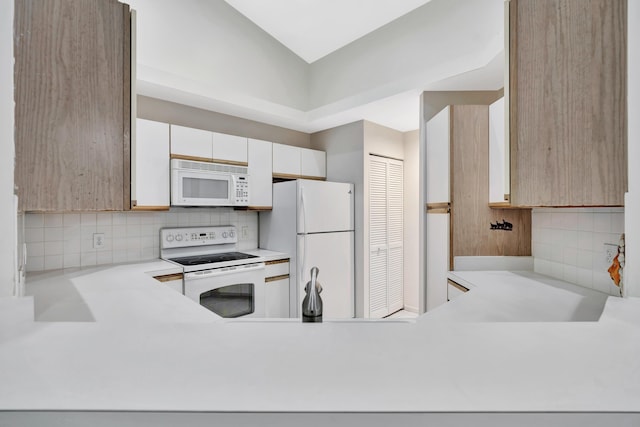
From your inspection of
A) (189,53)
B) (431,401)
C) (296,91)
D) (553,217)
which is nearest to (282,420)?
(431,401)

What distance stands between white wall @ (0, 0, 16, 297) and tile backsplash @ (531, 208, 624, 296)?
2148 millimetres

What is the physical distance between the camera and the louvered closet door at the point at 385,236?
3.35 meters

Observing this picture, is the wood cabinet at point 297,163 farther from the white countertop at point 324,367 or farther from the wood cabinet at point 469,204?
the white countertop at point 324,367

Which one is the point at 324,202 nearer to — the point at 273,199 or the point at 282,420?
the point at 273,199

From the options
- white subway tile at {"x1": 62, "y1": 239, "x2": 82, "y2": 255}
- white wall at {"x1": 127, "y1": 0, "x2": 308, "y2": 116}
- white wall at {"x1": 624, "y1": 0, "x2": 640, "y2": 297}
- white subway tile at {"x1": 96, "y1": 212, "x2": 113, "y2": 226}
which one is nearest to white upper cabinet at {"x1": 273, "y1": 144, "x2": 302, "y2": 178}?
white wall at {"x1": 127, "y1": 0, "x2": 308, "y2": 116}

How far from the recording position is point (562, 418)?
40 centimetres

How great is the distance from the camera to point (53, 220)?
87.5 inches

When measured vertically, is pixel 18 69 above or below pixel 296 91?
below

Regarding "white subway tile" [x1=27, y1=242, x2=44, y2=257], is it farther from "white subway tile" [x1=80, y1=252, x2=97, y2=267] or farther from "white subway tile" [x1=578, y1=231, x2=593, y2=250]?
"white subway tile" [x1=578, y1=231, x2=593, y2=250]

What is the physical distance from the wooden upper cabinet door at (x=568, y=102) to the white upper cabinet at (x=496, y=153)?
2.75ft

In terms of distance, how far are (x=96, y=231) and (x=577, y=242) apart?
3165 mm

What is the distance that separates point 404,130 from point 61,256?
3483 mm

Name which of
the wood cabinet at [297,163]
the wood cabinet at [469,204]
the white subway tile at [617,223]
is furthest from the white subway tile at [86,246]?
the white subway tile at [617,223]

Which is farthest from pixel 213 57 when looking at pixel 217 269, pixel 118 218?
pixel 217 269
